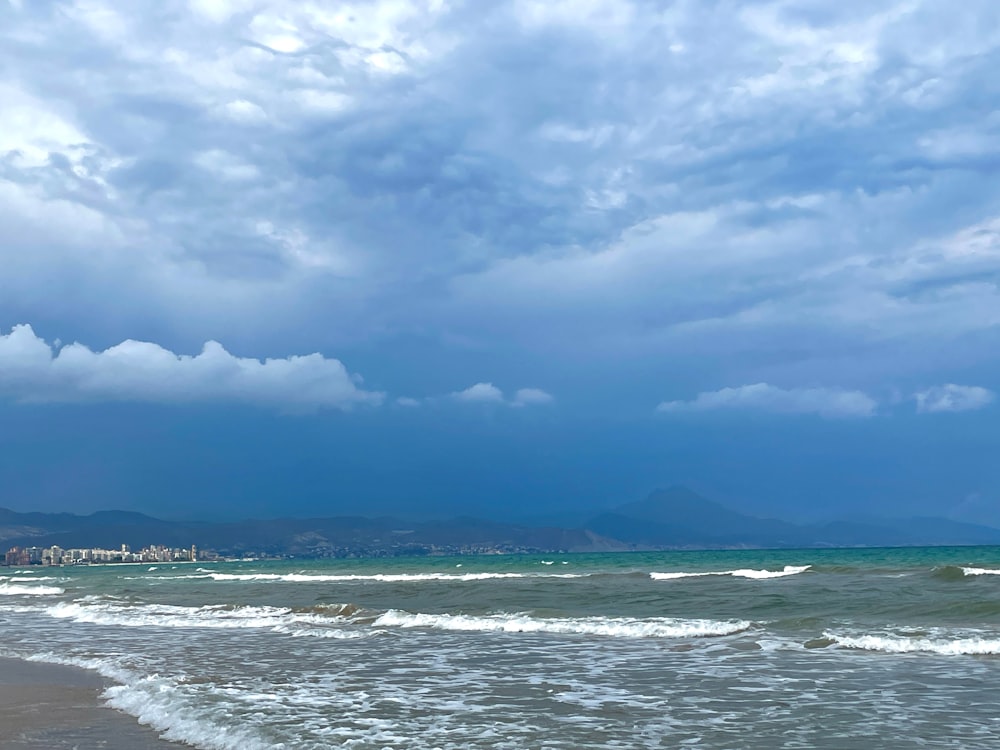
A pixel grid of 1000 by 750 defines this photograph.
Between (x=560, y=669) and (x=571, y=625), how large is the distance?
750cm

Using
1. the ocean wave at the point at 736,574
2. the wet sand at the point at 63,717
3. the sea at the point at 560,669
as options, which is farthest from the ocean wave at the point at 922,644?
the ocean wave at the point at 736,574

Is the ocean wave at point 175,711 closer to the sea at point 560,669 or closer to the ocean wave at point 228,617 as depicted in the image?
the sea at point 560,669

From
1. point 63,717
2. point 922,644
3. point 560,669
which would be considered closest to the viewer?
point 63,717

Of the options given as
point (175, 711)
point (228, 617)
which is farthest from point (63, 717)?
point (228, 617)

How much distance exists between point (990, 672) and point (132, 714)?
43.5 ft

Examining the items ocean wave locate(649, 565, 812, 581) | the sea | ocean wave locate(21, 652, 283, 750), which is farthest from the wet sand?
ocean wave locate(649, 565, 812, 581)

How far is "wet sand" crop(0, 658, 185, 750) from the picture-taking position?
34.5 ft

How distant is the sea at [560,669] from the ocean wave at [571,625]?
0.31 ft

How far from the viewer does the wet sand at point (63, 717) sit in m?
10.5

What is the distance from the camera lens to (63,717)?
12266 millimetres

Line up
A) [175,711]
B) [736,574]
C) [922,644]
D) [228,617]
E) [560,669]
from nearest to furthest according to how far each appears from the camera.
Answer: [175,711] < [560,669] < [922,644] < [228,617] < [736,574]

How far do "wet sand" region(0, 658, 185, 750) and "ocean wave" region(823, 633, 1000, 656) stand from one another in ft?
43.4

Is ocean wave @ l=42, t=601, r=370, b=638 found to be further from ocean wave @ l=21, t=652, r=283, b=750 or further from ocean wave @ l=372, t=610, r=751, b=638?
ocean wave @ l=21, t=652, r=283, b=750

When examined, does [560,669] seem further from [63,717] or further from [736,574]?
[736,574]
